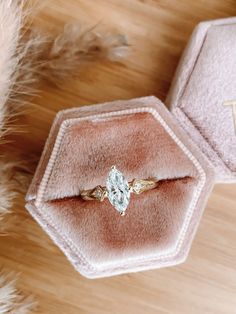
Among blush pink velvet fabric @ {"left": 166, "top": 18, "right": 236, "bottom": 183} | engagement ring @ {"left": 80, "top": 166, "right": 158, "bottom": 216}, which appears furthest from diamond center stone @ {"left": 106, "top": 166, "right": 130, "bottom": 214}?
blush pink velvet fabric @ {"left": 166, "top": 18, "right": 236, "bottom": 183}

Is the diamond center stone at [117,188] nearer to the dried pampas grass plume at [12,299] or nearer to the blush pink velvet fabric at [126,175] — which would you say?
the blush pink velvet fabric at [126,175]

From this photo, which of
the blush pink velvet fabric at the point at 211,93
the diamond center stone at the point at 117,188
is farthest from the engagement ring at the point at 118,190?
the blush pink velvet fabric at the point at 211,93

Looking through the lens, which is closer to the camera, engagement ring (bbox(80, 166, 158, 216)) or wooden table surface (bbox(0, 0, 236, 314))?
engagement ring (bbox(80, 166, 158, 216))

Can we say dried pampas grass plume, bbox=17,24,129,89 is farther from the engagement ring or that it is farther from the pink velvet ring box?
the engagement ring

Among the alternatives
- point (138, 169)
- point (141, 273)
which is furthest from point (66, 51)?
point (141, 273)

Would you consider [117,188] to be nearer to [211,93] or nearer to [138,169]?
[138,169]

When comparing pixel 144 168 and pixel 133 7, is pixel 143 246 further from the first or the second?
pixel 133 7
